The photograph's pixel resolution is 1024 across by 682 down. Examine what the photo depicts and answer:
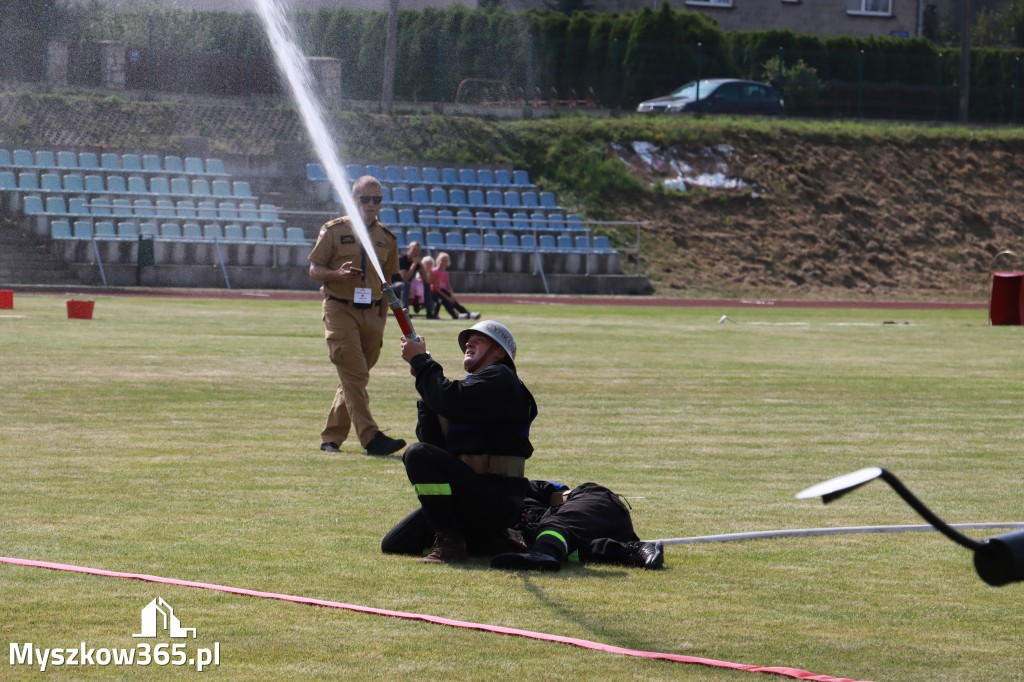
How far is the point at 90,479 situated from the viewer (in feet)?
34.1

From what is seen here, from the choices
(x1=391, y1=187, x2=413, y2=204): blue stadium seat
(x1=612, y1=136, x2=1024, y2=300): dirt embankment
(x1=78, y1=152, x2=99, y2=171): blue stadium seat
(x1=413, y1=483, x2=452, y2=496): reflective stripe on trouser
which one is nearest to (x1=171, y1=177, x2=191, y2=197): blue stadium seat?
(x1=78, y1=152, x2=99, y2=171): blue stadium seat

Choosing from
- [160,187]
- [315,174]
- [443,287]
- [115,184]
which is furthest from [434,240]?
[443,287]

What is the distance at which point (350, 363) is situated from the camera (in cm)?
1225

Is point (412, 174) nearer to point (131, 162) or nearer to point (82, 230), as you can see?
point (131, 162)

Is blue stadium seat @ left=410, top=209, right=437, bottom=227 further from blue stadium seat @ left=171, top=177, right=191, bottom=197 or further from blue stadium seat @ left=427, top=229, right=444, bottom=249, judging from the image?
blue stadium seat @ left=171, top=177, right=191, bottom=197

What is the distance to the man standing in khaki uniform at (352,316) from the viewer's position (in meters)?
12.2

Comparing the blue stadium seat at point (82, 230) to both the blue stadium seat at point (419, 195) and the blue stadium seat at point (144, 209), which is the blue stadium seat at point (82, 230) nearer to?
the blue stadium seat at point (144, 209)

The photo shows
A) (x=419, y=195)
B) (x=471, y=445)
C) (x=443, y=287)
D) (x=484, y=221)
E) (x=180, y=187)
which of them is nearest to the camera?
(x=471, y=445)

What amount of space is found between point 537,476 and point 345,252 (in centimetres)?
289

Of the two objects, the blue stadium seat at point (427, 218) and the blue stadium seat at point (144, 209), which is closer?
the blue stadium seat at point (144, 209)

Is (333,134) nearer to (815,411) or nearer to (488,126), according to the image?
(488,126)

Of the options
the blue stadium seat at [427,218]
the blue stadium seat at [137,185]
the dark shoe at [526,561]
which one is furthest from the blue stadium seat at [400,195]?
the dark shoe at [526,561]

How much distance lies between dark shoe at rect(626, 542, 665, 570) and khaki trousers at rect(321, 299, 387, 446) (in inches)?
183

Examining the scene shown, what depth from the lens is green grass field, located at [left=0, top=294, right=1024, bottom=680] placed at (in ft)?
20.2
